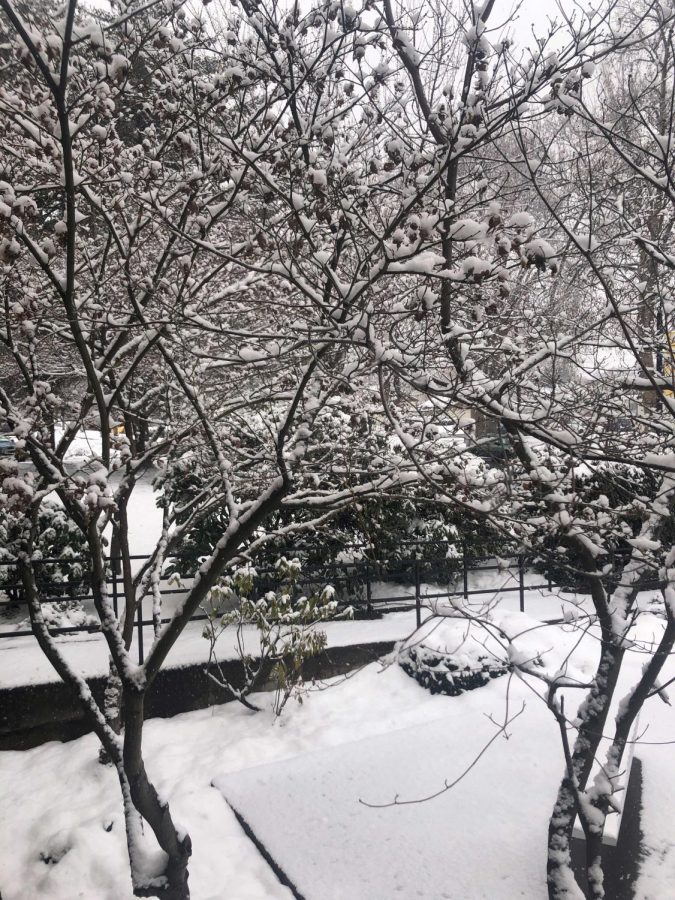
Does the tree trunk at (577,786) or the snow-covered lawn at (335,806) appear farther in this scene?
the snow-covered lawn at (335,806)

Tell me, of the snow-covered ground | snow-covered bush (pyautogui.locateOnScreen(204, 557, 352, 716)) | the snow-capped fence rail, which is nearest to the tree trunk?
the snow-covered ground

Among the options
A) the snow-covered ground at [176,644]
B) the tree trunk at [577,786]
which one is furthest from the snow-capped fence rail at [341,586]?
the tree trunk at [577,786]

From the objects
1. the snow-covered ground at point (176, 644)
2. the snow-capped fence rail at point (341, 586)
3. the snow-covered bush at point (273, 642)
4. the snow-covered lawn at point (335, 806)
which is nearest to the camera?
the snow-covered lawn at point (335, 806)

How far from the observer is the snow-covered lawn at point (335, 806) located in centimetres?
344

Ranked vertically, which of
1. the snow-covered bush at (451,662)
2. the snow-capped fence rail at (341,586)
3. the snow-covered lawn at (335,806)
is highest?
the snow-capped fence rail at (341,586)

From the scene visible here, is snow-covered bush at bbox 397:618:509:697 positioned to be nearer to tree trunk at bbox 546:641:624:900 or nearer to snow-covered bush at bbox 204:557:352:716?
snow-covered bush at bbox 204:557:352:716

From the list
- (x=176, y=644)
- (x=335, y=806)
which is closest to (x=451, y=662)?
(x=335, y=806)

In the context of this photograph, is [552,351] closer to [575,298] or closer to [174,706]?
[174,706]

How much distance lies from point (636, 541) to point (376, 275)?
170cm

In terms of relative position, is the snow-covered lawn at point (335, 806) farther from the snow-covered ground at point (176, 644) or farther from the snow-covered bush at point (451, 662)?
the snow-covered ground at point (176, 644)

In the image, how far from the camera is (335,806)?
4.01 m

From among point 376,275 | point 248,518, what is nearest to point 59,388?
point 248,518

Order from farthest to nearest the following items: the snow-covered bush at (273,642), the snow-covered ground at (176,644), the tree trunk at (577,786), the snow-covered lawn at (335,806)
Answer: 1. the snow-covered bush at (273,642)
2. the snow-covered ground at (176,644)
3. the snow-covered lawn at (335,806)
4. the tree trunk at (577,786)

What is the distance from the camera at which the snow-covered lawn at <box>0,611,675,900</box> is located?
3438 millimetres
